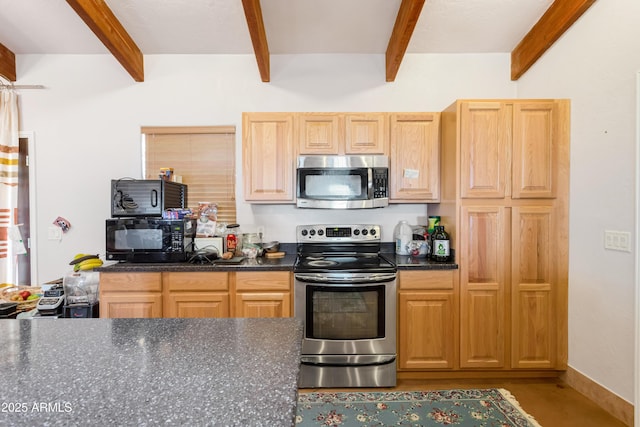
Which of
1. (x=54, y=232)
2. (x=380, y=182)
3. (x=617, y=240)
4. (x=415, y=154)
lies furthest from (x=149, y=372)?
(x=54, y=232)

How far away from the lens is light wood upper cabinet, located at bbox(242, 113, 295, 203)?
2701mm

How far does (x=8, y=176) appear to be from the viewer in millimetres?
2977

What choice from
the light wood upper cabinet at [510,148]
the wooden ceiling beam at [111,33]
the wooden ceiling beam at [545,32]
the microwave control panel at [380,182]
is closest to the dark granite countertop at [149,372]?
the microwave control panel at [380,182]

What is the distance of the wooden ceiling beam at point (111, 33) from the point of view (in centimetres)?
231

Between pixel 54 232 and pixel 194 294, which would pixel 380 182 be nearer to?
pixel 194 294

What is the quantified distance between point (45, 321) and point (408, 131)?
2557 mm

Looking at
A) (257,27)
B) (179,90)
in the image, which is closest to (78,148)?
(179,90)

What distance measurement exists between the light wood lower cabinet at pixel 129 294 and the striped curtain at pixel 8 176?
1.44 metres

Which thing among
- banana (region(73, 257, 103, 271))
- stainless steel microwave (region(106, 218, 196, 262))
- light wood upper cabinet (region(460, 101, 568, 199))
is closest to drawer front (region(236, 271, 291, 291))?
stainless steel microwave (region(106, 218, 196, 262))

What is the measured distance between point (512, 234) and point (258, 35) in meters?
2.46

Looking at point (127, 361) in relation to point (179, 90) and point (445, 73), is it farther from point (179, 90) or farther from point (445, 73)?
point (445, 73)

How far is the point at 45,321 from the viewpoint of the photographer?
3.59 ft

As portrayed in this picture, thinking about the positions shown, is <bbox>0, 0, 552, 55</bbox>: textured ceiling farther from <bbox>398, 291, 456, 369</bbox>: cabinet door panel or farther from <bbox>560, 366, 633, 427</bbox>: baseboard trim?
<bbox>560, 366, 633, 427</bbox>: baseboard trim

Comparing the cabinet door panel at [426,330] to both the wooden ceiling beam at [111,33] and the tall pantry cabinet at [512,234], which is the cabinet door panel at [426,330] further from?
the wooden ceiling beam at [111,33]
